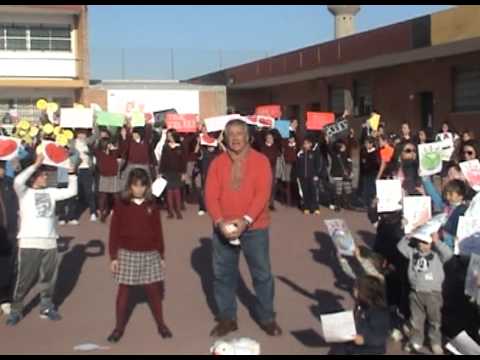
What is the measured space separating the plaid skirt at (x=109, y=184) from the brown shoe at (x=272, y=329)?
807 cm

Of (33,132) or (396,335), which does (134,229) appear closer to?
(396,335)

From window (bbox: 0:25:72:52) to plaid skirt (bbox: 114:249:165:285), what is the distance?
33116 millimetres

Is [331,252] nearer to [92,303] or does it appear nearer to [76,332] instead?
[92,303]

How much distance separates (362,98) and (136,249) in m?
22.5

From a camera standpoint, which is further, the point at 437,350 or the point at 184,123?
the point at 184,123

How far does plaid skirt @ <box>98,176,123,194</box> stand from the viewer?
14.5m

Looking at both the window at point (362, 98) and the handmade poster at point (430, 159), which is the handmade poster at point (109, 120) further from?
the window at point (362, 98)


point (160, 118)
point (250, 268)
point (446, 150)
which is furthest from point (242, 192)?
point (160, 118)

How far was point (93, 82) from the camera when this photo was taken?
42.4 metres

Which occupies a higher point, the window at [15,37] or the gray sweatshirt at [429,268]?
the window at [15,37]

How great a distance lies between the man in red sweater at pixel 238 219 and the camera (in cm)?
670

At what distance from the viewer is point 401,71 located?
25.5 metres

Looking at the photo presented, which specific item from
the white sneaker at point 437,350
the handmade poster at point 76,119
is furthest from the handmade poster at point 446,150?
the handmade poster at point 76,119
